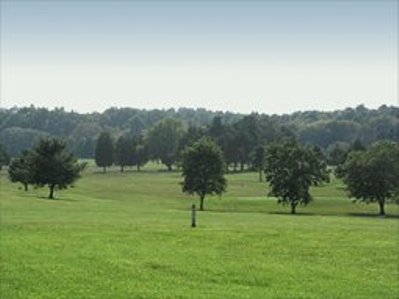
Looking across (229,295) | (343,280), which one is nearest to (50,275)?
(229,295)

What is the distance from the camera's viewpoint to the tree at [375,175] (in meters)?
84.2

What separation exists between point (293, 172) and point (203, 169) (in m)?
12.2

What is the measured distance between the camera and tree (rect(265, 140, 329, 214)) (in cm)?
8481

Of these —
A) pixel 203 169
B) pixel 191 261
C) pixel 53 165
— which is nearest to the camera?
pixel 191 261

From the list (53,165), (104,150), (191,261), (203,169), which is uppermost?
(104,150)

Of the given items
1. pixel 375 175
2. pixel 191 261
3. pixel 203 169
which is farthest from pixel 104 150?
pixel 191 261

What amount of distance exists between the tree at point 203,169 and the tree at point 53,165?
16139mm

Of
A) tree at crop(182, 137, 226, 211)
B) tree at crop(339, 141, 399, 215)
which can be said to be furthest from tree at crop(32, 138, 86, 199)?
tree at crop(339, 141, 399, 215)

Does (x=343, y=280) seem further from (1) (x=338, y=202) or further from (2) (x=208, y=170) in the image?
(1) (x=338, y=202)

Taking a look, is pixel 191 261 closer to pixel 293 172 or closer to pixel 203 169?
pixel 293 172

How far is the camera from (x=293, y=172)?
85.8 metres

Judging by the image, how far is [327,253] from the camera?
28344 mm

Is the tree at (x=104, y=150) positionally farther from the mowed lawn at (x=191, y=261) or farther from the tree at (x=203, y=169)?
the mowed lawn at (x=191, y=261)

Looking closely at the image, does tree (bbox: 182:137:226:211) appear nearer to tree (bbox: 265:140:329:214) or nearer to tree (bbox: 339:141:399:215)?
tree (bbox: 265:140:329:214)
